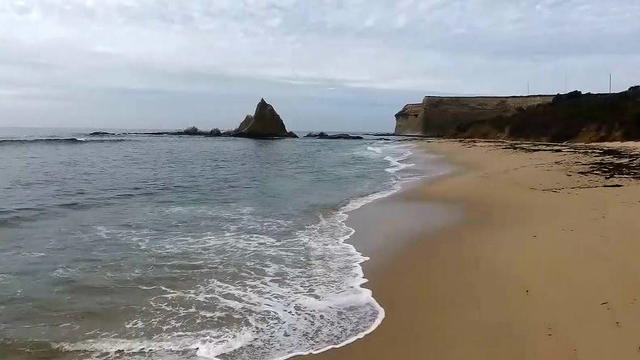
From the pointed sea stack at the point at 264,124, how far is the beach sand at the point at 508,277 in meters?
78.9

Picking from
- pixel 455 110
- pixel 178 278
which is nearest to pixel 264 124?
pixel 455 110

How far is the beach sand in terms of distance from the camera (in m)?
4.00

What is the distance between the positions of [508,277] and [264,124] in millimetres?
84865

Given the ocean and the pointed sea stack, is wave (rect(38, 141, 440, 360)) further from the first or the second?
the pointed sea stack

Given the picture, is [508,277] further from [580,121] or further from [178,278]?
[580,121]

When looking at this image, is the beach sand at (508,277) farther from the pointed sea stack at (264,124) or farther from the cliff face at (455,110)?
the cliff face at (455,110)

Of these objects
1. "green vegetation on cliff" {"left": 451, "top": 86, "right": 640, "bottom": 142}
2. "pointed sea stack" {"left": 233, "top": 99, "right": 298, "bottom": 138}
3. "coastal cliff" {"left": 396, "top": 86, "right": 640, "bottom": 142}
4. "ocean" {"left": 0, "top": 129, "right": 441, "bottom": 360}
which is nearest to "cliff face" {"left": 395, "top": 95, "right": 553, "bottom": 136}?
"coastal cliff" {"left": 396, "top": 86, "right": 640, "bottom": 142}

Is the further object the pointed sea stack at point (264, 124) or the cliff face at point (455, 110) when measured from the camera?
the cliff face at point (455, 110)

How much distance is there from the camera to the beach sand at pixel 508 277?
400cm

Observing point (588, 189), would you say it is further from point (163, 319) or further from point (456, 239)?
point (163, 319)

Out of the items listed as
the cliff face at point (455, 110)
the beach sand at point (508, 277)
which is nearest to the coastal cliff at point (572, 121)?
the cliff face at point (455, 110)

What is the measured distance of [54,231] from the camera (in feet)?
29.8

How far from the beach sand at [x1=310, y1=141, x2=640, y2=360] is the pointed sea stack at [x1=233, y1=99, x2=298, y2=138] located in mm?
78924

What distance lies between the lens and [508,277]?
5695 mm
